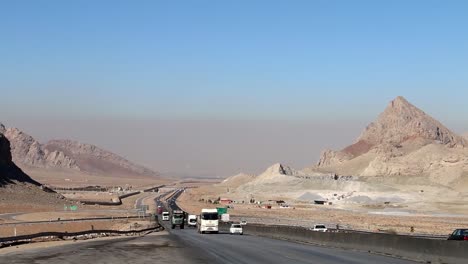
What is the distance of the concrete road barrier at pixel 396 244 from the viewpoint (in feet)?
86.2

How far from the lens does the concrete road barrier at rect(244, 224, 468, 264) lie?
26281 mm

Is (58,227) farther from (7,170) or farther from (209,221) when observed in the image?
(7,170)

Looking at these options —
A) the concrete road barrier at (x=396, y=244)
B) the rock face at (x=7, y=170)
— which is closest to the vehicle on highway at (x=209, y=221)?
the concrete road barrier at (x=396, y=244)

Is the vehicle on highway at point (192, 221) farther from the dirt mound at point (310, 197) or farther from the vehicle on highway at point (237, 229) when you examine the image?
the dirt mound at point (310, 197)

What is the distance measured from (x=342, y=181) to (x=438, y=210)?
55.2m

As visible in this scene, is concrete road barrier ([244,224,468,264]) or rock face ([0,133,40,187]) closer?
concrete road barrier ([244,224,468,264])

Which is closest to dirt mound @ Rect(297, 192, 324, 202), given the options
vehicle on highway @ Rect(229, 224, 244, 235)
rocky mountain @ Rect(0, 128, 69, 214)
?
rocky mountain @ Rect(0, 128, 69, 214)

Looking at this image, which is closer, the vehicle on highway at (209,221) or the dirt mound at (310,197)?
the vehicle on highway at (209,221)

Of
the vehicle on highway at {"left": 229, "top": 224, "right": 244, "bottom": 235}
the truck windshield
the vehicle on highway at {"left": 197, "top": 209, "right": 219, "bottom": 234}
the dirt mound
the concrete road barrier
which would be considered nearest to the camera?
the concrete road barrier

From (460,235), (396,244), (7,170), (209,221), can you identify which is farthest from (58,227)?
(7,170)

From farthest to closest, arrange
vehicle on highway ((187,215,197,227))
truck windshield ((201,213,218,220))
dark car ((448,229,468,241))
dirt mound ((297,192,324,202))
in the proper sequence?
dirt mound ((297,192,324,202)), vehicle on highway ((187,215,197,227)), truck windshield ((201,213,218,220)), dark car ((448,229,468,241))

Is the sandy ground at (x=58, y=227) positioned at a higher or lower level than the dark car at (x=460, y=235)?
lower

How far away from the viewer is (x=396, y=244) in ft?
107

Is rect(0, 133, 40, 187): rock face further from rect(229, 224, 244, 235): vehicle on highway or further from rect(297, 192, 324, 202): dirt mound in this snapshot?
rect(229, 224, 244, 235): vehicle on highway
